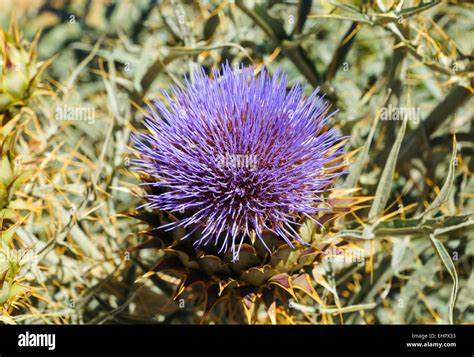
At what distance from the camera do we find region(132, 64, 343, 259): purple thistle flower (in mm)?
1514

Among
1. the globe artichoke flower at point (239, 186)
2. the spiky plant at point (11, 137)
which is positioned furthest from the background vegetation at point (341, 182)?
the globe artichoke flower at point (239, 186)

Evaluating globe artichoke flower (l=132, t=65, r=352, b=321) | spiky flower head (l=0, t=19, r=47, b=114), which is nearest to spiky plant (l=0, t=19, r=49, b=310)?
spiky flower head (l=0, t=19, r=47, b=114)

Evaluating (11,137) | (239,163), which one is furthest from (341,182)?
(11,137)

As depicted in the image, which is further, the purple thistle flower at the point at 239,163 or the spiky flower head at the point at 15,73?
the spiky flower head at the point at 15,73

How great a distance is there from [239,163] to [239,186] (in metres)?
0.06

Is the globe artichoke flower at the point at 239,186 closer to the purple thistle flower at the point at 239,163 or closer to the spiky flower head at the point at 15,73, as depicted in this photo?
the purple thistle flower at the point at 239,163

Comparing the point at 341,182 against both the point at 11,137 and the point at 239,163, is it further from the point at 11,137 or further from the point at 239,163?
the point at 11,137

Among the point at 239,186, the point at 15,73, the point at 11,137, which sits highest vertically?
the point at 15,73

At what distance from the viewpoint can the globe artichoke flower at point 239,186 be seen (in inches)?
59.7

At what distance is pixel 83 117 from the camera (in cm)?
217

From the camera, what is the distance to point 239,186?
1515 mm

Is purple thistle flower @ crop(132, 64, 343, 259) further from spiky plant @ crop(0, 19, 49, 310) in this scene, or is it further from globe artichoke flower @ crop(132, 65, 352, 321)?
spiky plant @ crop(0, 19, 49, 310)

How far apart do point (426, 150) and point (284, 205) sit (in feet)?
2.47

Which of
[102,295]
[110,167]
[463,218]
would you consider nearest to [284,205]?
[463,218]
